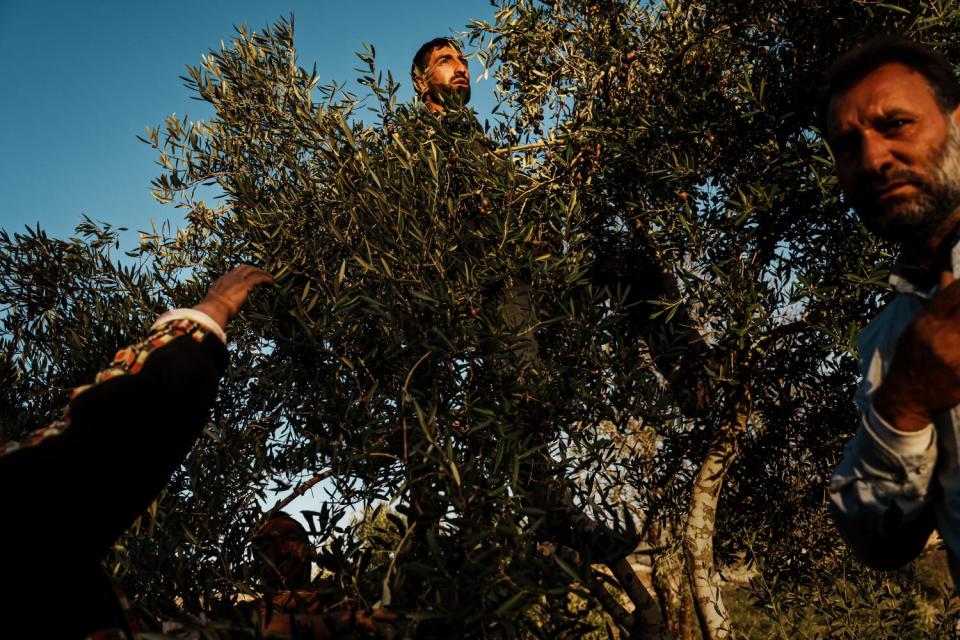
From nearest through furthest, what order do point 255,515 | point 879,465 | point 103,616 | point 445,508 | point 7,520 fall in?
point 7,520 → point 103,616 → point 879,465 → point 445,508 → point 255,515

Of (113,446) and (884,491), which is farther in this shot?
(884,491)

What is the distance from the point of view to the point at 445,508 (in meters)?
3.03

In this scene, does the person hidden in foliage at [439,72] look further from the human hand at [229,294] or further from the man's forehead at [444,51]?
the human hand at [229,294]

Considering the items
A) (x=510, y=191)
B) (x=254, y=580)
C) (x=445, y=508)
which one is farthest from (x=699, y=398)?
(x=254, y=580)

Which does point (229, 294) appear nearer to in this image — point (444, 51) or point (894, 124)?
point (894, 124)

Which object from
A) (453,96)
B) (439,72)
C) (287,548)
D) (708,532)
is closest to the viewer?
(287,548)

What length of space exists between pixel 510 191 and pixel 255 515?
9.67ft

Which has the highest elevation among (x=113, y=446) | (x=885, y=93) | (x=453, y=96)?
(x=453, y=96)

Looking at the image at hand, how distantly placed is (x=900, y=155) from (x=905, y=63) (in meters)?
0.41

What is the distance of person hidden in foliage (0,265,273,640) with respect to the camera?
1552 mm

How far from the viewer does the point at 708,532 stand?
19.9 feet

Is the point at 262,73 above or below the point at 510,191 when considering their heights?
above

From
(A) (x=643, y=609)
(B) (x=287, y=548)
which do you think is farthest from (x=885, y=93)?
(A) (x=643, y=609)

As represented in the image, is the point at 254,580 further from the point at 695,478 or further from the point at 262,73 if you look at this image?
the point at 695,478
